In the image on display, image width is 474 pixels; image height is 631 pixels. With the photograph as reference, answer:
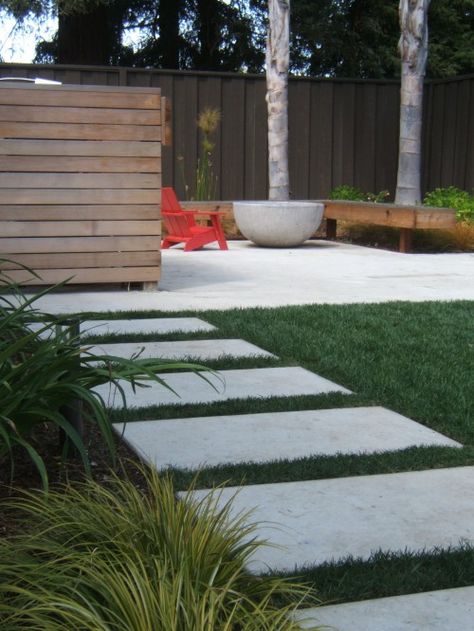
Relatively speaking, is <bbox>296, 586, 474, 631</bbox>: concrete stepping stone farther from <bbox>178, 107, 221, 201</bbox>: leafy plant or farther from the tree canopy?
the tree canopy

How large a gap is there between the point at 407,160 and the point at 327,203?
3.84 feet

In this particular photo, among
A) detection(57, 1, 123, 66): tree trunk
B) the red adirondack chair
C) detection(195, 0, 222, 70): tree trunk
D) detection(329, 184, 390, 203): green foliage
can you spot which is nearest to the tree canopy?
detection(195, 0, 222, 70): tree trunk

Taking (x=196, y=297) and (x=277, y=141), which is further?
(x=277, y=141)

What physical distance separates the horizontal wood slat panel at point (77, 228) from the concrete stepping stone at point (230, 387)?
2.76 metres

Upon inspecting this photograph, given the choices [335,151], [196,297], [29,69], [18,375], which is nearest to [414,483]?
[18,375]

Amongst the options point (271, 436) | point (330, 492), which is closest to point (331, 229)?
point (271, 436)

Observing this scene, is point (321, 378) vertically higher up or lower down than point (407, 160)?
lower down

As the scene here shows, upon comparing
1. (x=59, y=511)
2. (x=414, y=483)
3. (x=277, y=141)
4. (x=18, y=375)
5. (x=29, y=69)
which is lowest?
(x=414, y=483)

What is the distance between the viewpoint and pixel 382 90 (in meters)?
15.1

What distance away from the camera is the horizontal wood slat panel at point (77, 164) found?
714 centimetres

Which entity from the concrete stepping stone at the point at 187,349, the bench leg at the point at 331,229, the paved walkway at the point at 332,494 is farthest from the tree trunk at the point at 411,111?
the concrete stepping stone at the point at 187,349

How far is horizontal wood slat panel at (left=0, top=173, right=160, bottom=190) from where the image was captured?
7160 millimetres

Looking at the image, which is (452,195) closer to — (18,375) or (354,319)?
(354,319)

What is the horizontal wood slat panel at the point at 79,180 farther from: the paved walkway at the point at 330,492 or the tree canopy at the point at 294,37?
the tree canopy at the point at 294,37
